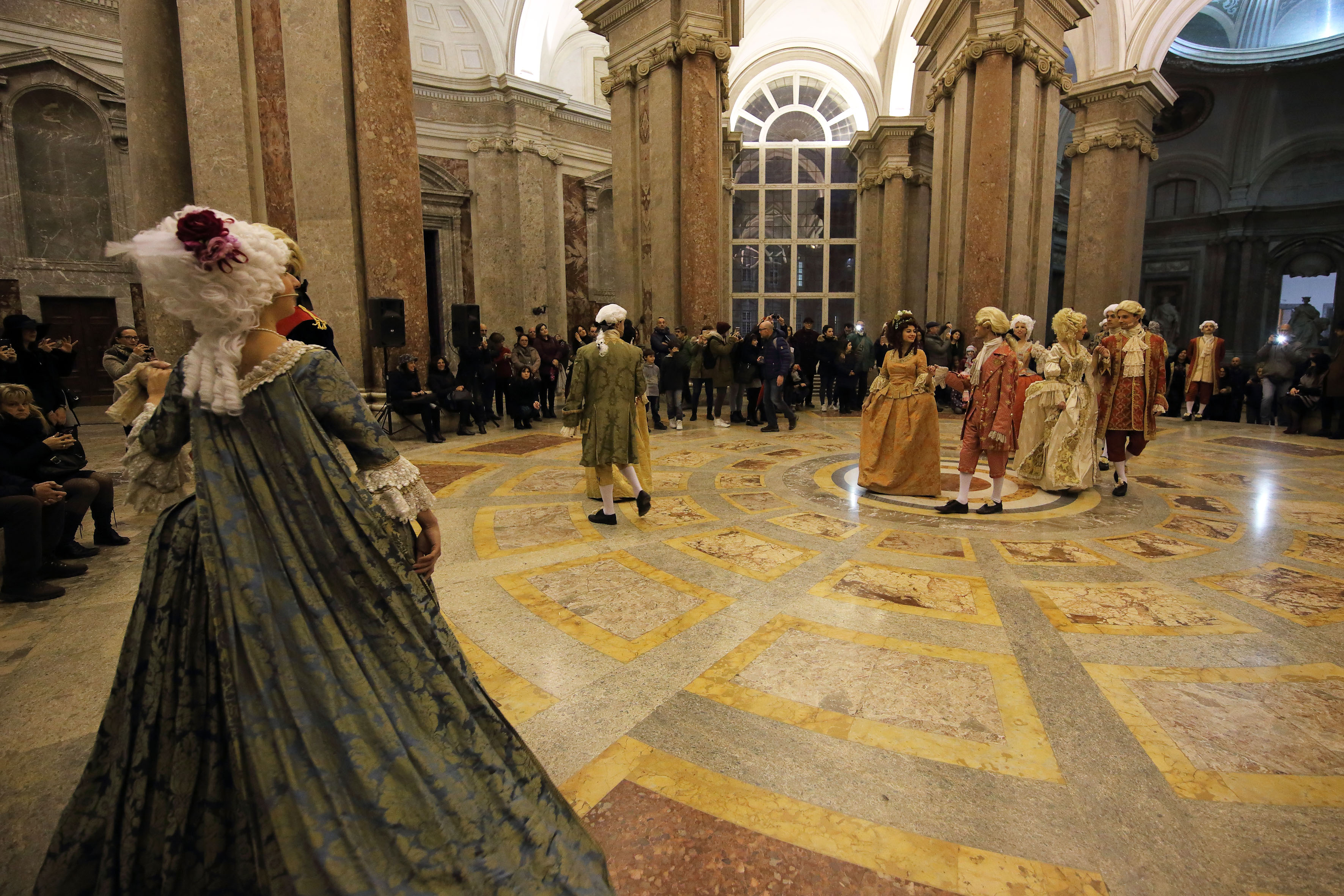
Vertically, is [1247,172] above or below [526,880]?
above

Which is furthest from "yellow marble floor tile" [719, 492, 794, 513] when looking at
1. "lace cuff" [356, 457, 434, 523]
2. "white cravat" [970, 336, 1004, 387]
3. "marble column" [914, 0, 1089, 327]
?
"marble column" [914, 0, 1089, 327]

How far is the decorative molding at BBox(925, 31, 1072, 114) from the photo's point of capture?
421 inches

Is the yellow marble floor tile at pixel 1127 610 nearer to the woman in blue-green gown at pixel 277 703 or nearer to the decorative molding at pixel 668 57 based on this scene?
the woman in blue-green gown at pixel 277 703

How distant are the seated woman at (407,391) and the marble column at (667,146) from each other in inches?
178

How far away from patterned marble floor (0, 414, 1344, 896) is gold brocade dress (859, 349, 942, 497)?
33.9 inches

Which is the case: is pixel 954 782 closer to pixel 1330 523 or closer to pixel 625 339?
pixel 625 339

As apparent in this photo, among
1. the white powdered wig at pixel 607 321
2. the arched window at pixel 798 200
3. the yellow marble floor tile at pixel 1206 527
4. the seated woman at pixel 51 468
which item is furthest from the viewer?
the arched window at pixel 798 200

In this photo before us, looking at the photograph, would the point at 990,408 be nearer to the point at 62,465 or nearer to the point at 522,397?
the point at 62,465

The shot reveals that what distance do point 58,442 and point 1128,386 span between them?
839cm

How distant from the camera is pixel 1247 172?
72.4 feet

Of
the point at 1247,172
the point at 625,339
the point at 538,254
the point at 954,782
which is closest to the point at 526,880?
the point at 954,782

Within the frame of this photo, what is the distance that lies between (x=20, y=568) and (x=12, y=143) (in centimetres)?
1426

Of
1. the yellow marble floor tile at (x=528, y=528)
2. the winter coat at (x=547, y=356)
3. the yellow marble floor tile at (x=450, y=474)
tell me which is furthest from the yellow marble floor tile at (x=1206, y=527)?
the winter coat at (x=547, y=356)

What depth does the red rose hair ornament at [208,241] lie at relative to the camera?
1.46m
